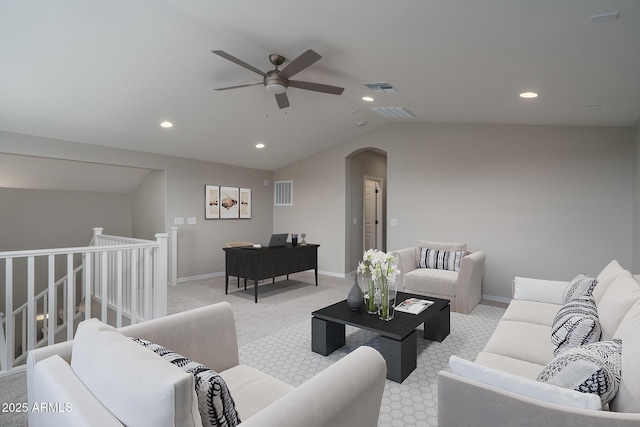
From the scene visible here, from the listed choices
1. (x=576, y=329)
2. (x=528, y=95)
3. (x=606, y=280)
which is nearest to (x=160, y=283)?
(x=576, y=329)

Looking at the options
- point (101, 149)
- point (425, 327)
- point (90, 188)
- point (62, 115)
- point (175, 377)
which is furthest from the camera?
point (90, 188)

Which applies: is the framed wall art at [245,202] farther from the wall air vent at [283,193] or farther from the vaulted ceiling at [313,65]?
the vaulted ceiling at [313,65]

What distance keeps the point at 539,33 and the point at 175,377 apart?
2590 millimetres

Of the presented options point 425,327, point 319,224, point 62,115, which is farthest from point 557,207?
point 62,115

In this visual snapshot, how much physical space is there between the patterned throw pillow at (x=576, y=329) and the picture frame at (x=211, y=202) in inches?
221

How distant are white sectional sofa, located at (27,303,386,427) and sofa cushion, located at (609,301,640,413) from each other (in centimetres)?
79

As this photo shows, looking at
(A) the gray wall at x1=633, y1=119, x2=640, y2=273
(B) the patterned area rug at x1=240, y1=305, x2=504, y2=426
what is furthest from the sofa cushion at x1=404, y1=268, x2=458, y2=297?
(A) the gray wall at x1=633, y1=119, x2=640, y2=273

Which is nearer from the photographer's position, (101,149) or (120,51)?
(120,51)

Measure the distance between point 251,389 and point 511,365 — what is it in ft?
4.61

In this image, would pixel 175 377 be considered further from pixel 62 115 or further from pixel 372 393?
pixel 62 115

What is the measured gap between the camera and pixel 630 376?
44.3 inches

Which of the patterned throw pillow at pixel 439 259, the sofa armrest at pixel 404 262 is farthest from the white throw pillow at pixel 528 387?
the patterned throw pillow at pixel 439 259

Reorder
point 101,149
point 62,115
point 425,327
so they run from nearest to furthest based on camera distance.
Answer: point 425,327 → point 62,115 → point 101,149

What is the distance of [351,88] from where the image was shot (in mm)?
3934
